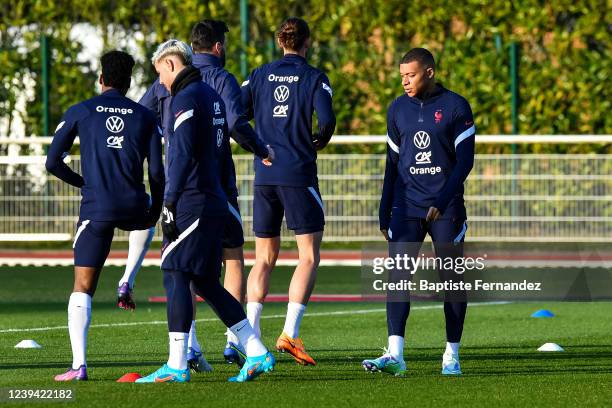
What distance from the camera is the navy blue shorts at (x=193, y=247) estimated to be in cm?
873

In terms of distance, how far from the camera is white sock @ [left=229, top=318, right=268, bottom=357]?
8.95 m

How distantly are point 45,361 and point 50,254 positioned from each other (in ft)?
39.5

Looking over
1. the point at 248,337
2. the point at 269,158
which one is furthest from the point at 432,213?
the point at 248,337

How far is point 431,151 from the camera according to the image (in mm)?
9562

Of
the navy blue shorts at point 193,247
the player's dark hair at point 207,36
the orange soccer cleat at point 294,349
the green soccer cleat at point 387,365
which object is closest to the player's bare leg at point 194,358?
the orange soccer cleat at point 294,349

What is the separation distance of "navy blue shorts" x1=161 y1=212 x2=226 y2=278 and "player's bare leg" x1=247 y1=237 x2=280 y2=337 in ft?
5.14

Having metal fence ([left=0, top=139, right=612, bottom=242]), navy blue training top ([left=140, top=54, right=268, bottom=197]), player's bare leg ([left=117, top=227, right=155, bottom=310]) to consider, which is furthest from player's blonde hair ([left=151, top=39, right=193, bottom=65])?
metal fence ([left=0, top=139, right=612, bottom=242])

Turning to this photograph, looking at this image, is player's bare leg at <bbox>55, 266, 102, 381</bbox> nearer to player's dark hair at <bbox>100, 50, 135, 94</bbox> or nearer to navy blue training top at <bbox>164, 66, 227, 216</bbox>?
navy blue training top at <bbox>164, 66, 227, 216</bbox>

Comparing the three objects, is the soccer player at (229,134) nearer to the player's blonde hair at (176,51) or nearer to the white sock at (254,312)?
the white sock at (254,312)

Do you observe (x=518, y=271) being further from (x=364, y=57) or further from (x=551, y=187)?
(x=364, y=57)

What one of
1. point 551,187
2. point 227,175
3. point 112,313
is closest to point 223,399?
point 227,175

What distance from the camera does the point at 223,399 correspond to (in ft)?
27.2

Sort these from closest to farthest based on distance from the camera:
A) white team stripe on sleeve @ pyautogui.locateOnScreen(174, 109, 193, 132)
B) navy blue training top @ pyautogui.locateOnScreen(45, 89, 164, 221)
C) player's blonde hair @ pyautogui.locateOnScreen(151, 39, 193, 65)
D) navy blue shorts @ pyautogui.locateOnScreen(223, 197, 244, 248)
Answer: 1. white team stripe on sleeve @ pyautogui.locateOnScreen(174, 109, 193, 132)
2. player's blonde hair @ pyautogui.locateOnScreen(151, 39, 193, 65)
3. navy blue training top @ pyautogui.locateOnScreen(45, 89, 164, 221)
4. navy blue shorts @ pyautogui.locateOnScreen(223, 197, 244, 248)

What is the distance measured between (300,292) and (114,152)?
1.95 meters
